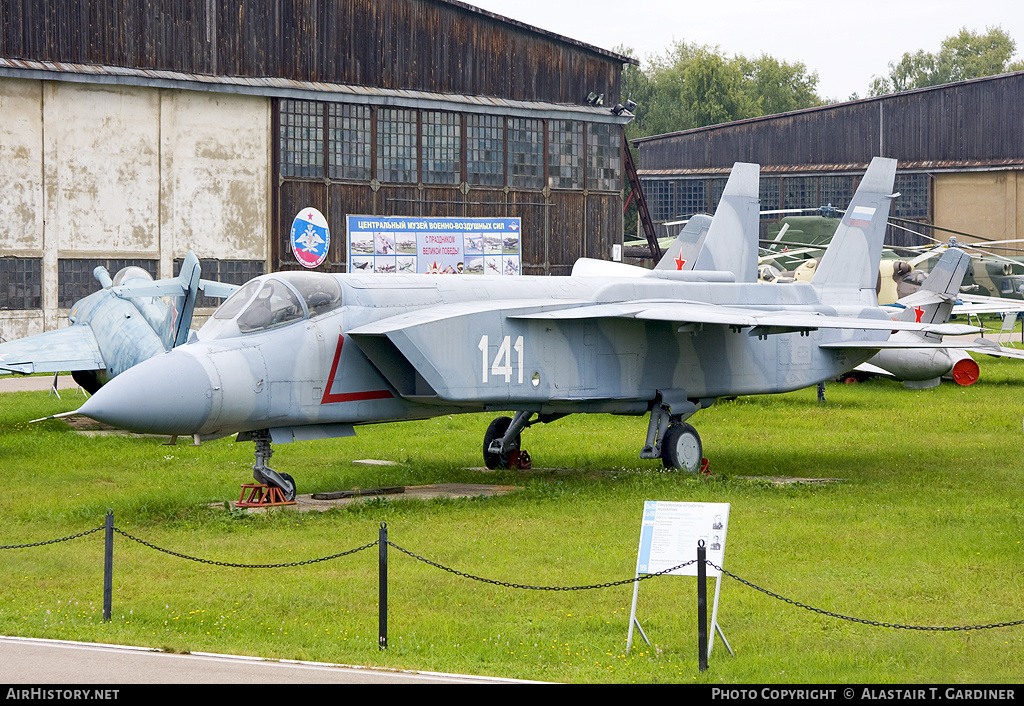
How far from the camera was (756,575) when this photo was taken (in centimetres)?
1116

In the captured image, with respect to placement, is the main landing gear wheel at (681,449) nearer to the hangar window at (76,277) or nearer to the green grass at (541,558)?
the green grass at (541,558)

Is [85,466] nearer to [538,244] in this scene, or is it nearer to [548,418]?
[548,418]

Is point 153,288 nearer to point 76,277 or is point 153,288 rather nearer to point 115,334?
point 115,334

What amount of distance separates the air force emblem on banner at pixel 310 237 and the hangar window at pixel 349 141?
1.42 m

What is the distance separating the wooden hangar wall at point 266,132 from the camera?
109 ft

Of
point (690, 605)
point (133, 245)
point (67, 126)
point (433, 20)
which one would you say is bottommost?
point (690, 605)

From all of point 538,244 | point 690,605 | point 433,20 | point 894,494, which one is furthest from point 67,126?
point 690,605

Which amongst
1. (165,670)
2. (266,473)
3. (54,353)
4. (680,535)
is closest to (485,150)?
(54,353)

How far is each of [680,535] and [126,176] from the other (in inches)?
1128

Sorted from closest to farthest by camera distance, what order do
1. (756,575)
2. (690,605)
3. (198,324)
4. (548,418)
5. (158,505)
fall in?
(690,605), (756,575), (158,505), (548,418), (198,324)

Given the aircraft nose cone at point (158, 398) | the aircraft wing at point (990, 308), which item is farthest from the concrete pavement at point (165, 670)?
the aircraft wing at point (990, 308)

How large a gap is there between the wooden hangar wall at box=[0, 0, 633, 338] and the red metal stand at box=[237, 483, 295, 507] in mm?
21207

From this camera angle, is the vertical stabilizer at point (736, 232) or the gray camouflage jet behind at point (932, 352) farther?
the gray camouflage jet behind at point (932, 352)
